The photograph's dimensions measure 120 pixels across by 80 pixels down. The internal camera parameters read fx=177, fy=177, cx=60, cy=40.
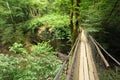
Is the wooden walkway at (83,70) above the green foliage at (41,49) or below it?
above

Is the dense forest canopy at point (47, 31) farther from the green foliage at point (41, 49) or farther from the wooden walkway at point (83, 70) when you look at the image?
the wooden walkway at point (83, 70)

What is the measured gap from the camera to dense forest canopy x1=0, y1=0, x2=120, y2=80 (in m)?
4.07

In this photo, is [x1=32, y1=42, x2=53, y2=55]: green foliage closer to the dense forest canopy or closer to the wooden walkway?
the dense forest canopy

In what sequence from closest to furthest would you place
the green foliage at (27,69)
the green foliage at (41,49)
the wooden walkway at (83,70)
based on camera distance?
1. the wooden walkway at (83,70)
2. the green foliage at (27,69)
3. the green foliage at (41,49)

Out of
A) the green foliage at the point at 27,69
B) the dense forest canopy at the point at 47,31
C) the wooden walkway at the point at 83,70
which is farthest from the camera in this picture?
the dense forest canopy at the point at 47,31

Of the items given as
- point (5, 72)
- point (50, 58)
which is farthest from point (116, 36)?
point (5, 72)

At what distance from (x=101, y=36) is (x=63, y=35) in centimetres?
301

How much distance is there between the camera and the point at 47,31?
31.4 ft

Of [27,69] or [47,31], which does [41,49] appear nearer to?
[27,69]

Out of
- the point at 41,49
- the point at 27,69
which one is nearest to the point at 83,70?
the point at 27,69

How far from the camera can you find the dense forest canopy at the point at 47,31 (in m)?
4.07

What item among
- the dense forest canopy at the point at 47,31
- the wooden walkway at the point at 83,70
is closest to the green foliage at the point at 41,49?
the dense forest canopy at the point at 47,31

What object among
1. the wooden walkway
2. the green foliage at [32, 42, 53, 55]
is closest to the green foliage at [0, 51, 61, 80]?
the green foliage at [32, 42, 53, 55]

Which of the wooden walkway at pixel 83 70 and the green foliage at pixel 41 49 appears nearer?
the wooden walkway at pixel 83 70
